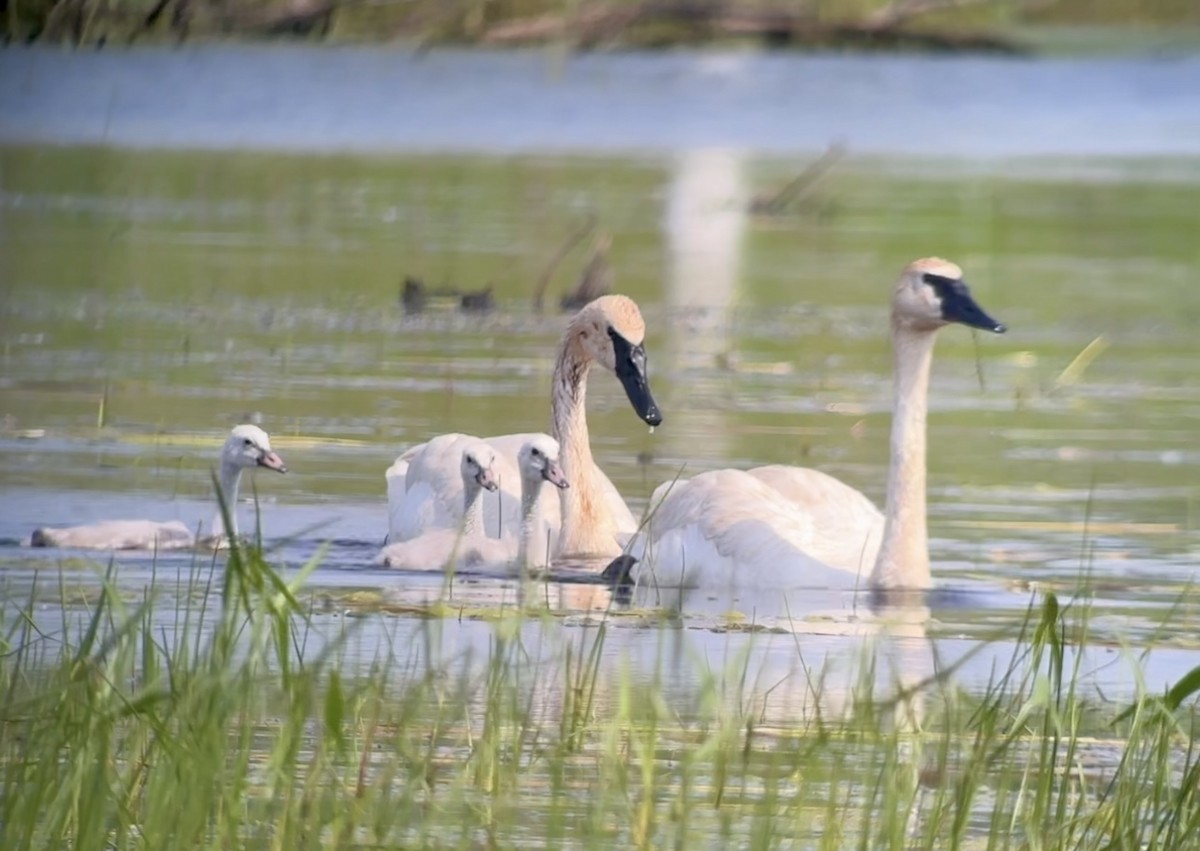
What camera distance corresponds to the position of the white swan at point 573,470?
7609 mm

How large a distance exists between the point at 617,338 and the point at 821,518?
914 millimetres

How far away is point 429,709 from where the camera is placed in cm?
485

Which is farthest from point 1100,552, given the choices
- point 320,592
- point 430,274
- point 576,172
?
point 576,172

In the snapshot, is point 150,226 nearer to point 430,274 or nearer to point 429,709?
→ point 430,274

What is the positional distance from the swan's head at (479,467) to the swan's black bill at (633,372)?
49cm

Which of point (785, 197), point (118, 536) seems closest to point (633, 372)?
point (118, 536)

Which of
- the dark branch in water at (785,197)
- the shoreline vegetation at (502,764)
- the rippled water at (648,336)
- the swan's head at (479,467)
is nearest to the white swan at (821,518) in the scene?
the rippled water at (648,336)

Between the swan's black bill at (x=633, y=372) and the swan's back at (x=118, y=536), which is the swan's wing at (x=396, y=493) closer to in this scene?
the swan's black bill at (x=633, y=372)

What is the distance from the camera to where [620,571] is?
701 cm

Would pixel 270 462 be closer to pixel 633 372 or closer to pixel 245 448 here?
pixel 245 448

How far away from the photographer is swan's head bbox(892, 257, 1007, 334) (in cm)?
755

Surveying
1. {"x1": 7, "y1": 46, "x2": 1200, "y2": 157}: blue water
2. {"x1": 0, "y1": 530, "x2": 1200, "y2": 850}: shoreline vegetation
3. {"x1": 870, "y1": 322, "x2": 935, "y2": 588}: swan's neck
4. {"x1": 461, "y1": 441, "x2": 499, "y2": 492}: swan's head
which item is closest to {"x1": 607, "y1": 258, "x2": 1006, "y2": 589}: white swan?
{"x1": 870, "y1": 322, "x2": 935, "y2": 588}: swan's neck

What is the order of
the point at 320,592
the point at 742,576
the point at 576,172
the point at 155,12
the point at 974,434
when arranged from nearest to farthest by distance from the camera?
the point at 155,12 → the point at 320,592 → the point at 742,576 → the point at 974,434 → the point at 576,172

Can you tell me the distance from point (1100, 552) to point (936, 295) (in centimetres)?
83
